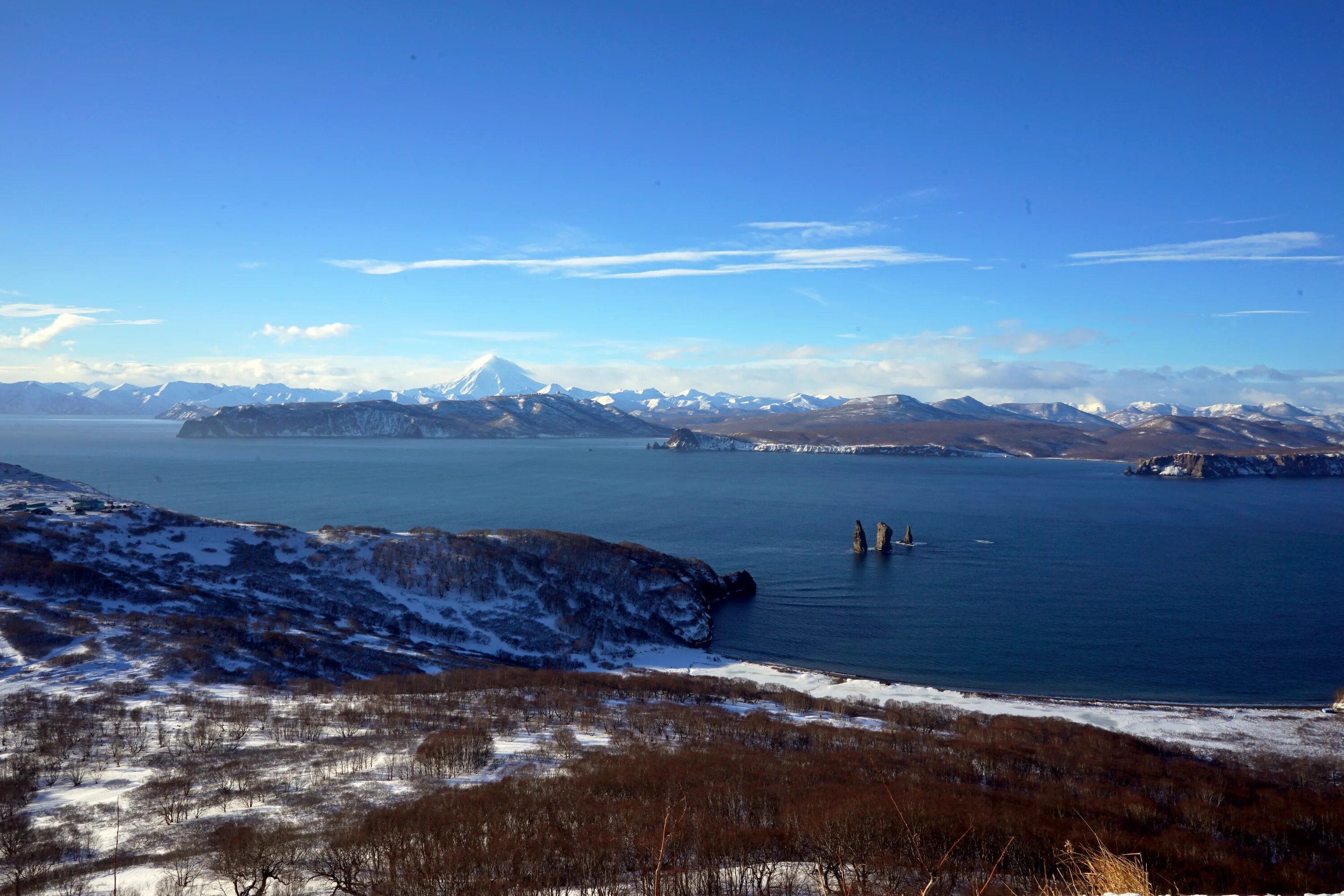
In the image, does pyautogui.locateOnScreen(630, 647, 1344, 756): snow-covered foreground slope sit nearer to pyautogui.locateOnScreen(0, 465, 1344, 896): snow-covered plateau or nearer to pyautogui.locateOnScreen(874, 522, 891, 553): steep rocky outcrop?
pyautogui.locateOnScreen(0, 465, 1344, 896): snow-covered plateau

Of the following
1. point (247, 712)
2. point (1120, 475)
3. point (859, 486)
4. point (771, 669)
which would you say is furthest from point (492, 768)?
point (1120, 475)

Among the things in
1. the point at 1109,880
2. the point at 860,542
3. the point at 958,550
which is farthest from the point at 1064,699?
the point at 958,550

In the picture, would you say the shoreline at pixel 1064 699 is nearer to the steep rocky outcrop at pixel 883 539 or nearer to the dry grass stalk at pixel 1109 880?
the dry grass stalk at pixel 1109 880

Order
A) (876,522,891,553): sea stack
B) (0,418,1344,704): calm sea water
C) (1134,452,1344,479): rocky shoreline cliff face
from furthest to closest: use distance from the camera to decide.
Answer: (1134,452,1344,479): rocky shoreline cliff face, (876,522,891,553): sea stack, (0,418,1344,704): calm sea water

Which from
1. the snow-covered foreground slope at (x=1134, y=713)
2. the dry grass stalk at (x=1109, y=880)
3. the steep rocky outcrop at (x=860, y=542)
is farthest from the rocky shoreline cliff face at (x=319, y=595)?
the dry grass stalk at (x=1109, y=880)

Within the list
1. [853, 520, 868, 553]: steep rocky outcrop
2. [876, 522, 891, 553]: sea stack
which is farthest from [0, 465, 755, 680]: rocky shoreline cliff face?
[876, 522, 891, 553]: sea stack

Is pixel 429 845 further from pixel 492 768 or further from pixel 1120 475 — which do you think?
pixel 1120 475
